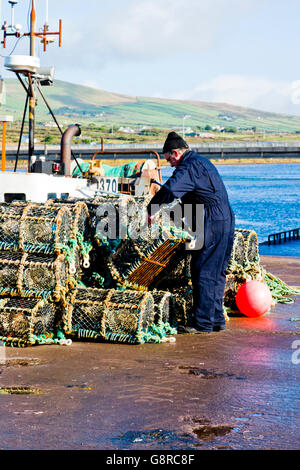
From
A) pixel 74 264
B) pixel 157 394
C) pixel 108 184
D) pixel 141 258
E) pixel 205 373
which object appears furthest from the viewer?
pixel 108 184

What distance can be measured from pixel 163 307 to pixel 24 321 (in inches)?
53.2

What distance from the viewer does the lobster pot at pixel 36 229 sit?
6270 mm

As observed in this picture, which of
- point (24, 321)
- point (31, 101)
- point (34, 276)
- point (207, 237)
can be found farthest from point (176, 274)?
point (31, 101)

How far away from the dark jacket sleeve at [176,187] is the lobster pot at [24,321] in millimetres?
1393

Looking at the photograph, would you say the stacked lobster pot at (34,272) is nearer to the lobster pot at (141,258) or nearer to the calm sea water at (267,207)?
the lobster pot at (141,258)

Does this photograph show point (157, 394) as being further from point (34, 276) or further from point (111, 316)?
point (34, 276)

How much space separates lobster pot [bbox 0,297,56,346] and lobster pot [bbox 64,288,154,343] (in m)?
0.22

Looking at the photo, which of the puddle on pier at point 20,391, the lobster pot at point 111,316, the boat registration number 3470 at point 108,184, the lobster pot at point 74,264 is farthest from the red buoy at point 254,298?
the boat registration number 3470 at point 108,184

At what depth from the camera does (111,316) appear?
6.14 metres

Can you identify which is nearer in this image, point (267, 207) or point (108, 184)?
point (108, 184)
